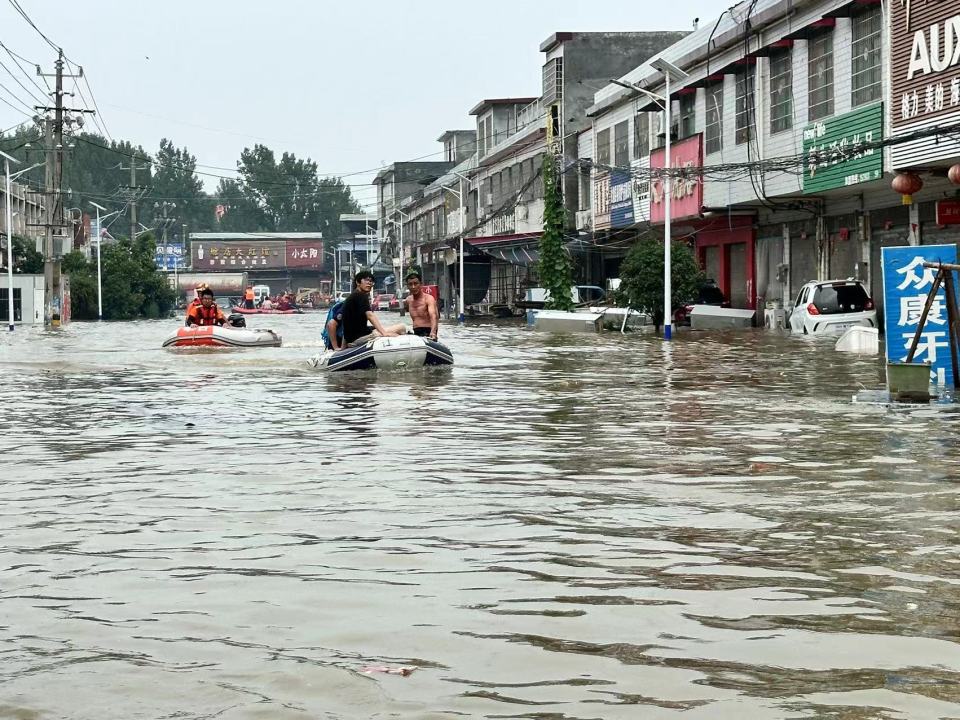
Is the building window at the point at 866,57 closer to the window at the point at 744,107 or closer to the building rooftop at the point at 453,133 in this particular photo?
the window at the point at 744,107

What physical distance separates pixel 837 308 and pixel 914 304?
16.3 m

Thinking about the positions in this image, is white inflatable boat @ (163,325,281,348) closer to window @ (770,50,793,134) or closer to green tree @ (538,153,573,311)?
window @ (770,50,793,134)

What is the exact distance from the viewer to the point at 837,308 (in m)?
31.6

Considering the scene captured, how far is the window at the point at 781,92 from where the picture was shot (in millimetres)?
35562

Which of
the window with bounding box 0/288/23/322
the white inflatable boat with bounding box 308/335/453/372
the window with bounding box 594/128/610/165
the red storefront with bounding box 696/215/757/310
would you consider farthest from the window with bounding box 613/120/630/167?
the window with bounding box 0/288/23/322

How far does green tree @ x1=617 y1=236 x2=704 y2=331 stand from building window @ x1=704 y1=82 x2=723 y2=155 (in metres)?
A: 3.10

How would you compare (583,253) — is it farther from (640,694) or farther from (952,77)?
(640,694)

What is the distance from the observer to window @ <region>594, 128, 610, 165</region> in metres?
53.1

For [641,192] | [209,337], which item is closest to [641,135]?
[641,192]

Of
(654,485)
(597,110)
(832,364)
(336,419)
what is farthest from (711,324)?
(654,485)

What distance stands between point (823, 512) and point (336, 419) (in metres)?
7.18

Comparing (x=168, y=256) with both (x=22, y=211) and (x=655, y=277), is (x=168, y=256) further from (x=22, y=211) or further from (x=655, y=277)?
(x=655, y=277)

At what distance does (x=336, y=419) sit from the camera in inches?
567

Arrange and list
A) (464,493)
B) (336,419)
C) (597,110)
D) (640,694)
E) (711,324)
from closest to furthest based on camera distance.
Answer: (640,694) → (464,493) → (336,419) → (711,324) → (597,110)
